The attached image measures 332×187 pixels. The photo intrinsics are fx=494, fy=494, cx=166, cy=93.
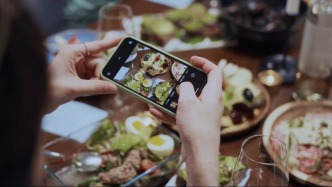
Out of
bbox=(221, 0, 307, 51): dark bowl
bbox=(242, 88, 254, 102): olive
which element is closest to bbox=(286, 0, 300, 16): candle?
bbox=(221, 0, 307, 51): dark bowl

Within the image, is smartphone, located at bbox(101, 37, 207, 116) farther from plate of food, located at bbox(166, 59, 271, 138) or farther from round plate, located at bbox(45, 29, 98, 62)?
round plate, located at bbox(45, 29, 98, 62)

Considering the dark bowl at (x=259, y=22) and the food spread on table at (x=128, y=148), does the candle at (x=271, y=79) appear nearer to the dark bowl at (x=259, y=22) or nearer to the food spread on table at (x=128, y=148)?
the dark bowl at (x=259, y=22)

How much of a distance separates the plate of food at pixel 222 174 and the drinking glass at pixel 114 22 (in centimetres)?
53

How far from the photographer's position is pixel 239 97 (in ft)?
4.46

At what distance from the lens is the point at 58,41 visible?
158cm

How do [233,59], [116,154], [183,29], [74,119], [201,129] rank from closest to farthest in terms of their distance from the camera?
[201,129] → [116,154] → [74,119] → [233,59] → [183,29]

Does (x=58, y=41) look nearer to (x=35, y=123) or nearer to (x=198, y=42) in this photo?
(x=198, y=42)

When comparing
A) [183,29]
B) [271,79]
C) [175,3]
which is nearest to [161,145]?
[271,79]

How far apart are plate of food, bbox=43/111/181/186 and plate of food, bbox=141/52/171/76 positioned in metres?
0.14

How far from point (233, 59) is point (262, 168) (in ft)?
2.21

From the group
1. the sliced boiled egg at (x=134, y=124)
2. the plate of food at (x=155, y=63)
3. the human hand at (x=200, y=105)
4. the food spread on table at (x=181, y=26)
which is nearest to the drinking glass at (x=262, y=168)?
the human hand at (x=200, y=105)

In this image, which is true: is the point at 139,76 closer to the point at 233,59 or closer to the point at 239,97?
the point at 239,97

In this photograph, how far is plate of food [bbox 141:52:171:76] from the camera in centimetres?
98

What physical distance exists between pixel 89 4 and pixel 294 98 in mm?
1014
